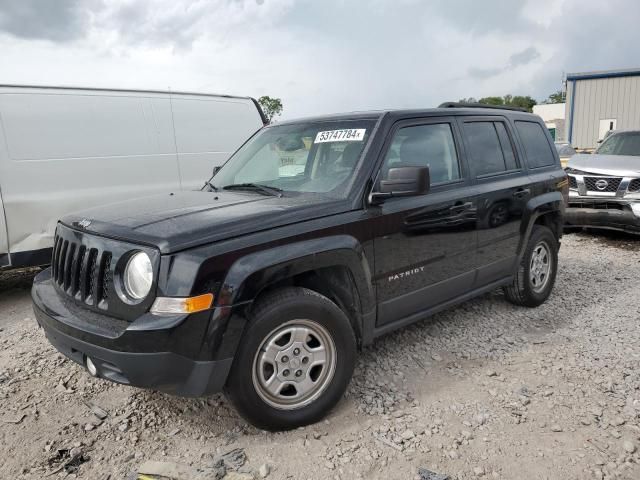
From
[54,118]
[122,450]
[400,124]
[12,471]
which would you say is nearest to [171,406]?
[122,450]

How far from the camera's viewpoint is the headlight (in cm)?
257

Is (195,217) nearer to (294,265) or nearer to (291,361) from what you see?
(294,265)

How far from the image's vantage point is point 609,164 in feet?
26.1

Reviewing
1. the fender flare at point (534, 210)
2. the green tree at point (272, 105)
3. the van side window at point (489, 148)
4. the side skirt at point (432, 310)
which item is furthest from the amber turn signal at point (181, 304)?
the green tree at point (272, 105)

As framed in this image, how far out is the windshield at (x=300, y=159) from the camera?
3426 millimetres

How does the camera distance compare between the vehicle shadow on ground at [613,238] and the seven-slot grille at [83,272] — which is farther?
the vehicle shadow on ground at [613,238]

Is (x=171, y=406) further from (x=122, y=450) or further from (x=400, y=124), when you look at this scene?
(x=400, y=124)

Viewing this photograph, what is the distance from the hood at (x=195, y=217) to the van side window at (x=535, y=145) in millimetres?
2448

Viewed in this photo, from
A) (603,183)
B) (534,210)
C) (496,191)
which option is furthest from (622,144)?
(496,191)

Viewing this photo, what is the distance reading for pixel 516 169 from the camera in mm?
4555

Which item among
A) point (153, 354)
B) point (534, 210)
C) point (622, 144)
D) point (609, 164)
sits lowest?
point (153, 354)

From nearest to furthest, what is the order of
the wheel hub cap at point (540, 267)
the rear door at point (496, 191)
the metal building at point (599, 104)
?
the rear door at point (496, 191)
the wheel hub cap at point (540, 267)
the metal building at point (599, 104)

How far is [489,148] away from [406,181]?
1.58m

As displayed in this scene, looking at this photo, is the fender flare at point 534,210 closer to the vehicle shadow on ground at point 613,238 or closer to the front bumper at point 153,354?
the front bumper at point 153,354
